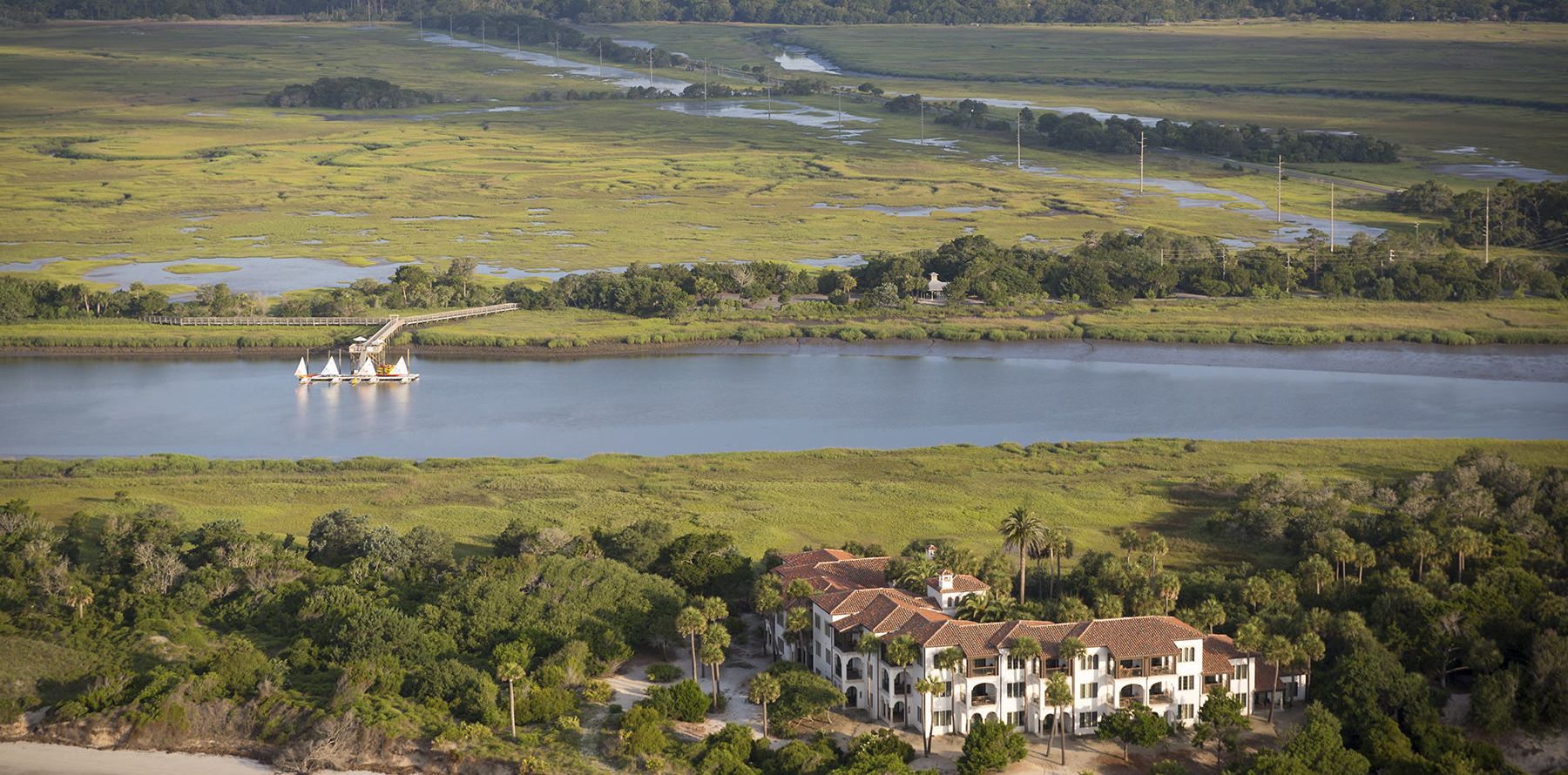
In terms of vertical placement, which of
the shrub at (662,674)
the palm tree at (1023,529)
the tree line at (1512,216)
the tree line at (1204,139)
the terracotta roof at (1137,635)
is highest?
the tree line at (1204,139)

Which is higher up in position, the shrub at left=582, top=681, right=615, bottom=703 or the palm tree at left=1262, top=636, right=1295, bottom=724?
the palm tree at left=1262, top=636, right=1295, bottom=724

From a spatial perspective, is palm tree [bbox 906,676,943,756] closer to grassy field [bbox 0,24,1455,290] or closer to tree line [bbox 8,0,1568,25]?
grassy field [bbox 0,24,1455,290]

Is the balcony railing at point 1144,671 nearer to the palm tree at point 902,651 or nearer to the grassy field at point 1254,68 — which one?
the palm tree at point 902,651

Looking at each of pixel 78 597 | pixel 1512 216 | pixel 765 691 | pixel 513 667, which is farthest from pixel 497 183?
pixel 765 691

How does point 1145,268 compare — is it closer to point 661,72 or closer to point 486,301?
point 486,301

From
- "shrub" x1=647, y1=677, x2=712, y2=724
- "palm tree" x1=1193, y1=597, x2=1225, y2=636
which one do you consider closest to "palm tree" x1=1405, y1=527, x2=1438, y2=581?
"palm tree" x1=1193, y1=597, x2=1225, y2=636

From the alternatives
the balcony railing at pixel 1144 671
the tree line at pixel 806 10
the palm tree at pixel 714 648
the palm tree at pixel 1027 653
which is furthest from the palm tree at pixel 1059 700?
the tree line at pixel 806 10
